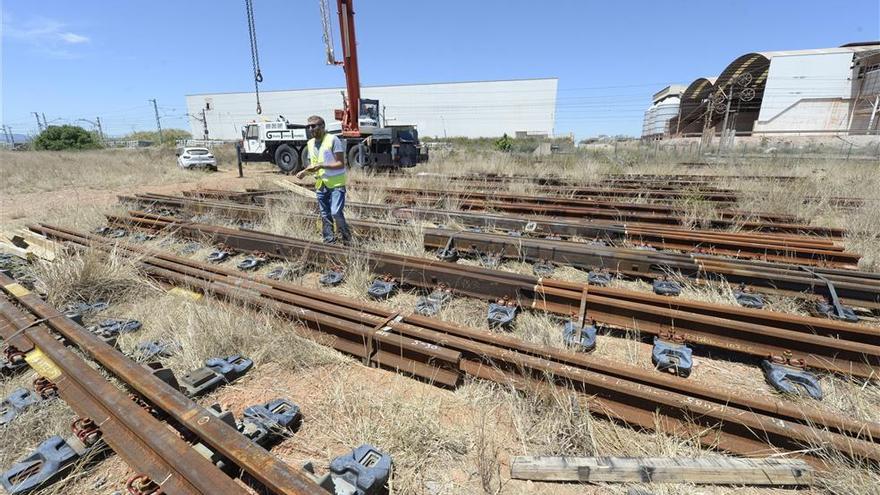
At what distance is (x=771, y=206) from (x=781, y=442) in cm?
764

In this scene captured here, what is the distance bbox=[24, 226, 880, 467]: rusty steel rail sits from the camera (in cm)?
198

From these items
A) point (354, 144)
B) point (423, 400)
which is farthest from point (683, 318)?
point (354, 144)

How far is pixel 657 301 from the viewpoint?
3.34 metres

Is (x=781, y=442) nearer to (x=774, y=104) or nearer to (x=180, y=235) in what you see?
(x=180, y=235)

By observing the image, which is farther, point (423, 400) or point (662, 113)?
point (662, 113)

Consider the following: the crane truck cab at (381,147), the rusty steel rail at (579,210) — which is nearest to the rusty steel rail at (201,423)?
the rusty steel rail at (579,210)

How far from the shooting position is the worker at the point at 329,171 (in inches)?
221

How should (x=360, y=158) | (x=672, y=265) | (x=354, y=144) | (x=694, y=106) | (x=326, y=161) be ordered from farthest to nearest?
(x=694, y=106), (x=354, y=144), (x=360, y=158), (x=326, y=161), (x=672, y=265)

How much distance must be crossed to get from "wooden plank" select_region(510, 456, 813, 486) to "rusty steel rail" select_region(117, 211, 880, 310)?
2516mm

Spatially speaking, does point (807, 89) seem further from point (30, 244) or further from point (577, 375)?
point (30, 244)

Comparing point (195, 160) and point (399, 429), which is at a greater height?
point (195, 160)

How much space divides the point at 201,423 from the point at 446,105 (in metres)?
69.3

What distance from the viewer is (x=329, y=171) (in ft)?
18.6

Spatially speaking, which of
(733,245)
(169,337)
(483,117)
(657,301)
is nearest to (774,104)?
(483,117)
